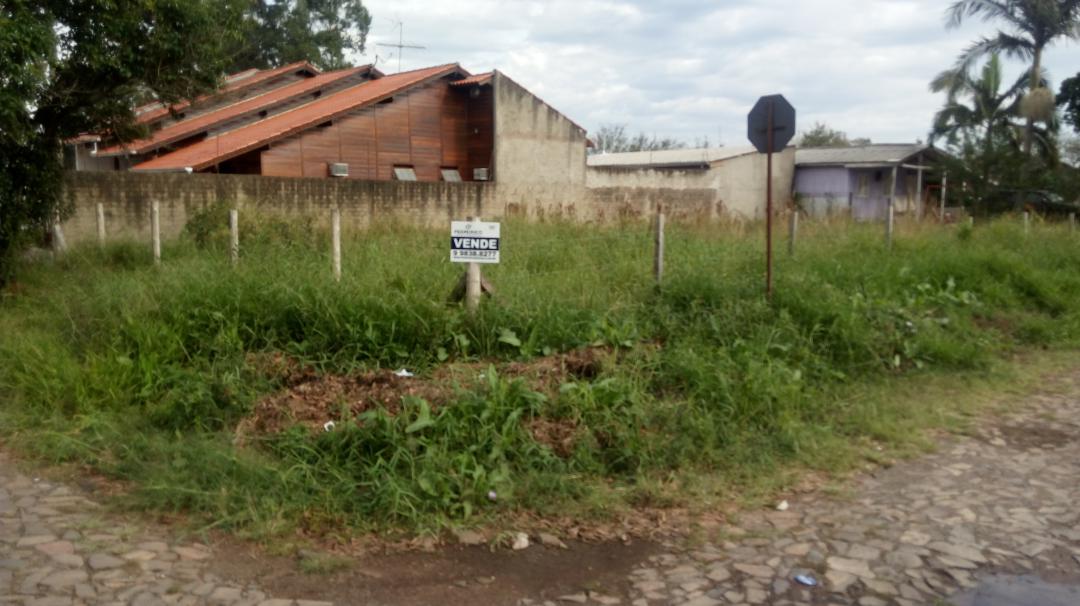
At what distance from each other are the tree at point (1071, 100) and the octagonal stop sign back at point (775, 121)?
→ 2486cm

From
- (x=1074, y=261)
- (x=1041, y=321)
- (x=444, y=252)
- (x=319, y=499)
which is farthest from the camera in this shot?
(x=1074, y=261)

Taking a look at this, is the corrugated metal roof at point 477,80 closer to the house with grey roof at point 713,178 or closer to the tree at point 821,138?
the house with grey roof at point 713,178

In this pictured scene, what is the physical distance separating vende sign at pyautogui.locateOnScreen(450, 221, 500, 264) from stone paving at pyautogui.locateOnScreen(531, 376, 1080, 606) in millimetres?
3352

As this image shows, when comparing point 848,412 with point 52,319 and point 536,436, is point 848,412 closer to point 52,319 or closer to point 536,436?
point 536,436

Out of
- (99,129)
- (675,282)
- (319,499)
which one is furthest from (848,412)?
(99,129)

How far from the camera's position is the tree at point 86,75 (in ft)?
32.3

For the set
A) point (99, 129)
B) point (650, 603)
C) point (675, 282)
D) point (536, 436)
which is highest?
point (99, 129)

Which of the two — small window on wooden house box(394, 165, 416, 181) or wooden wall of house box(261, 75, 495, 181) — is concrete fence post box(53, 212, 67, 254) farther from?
Answer: small window on wooden house box(394, 165, 416, 181)

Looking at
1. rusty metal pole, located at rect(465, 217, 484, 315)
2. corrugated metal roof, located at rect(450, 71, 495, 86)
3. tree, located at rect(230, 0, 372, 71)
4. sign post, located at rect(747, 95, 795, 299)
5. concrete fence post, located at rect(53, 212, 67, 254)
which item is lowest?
rusty metal pole, located at rect(465, 217, 484, 315)

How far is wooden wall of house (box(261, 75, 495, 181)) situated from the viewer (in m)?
22.1

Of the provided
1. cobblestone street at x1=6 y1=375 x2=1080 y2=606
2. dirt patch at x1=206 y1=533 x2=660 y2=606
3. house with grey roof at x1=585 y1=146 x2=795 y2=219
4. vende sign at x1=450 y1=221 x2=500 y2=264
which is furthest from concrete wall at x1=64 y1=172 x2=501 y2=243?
dirt patch at x1=206 y1=533 x2=660 y2=606

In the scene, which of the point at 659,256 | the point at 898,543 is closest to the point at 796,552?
the point at 898,543

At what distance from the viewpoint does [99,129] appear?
11.8 m

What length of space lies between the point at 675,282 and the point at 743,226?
7.93 meters
